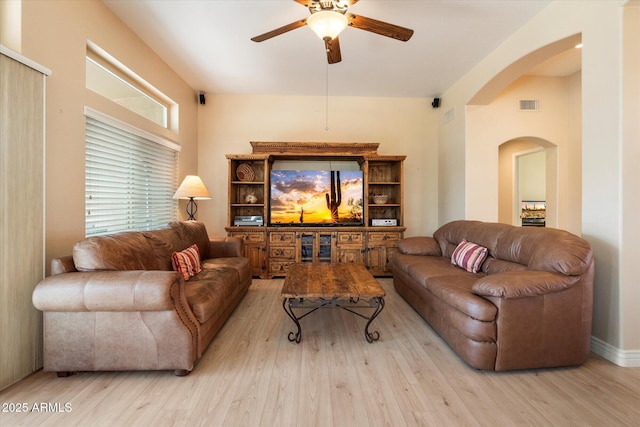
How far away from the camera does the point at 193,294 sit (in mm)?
2125

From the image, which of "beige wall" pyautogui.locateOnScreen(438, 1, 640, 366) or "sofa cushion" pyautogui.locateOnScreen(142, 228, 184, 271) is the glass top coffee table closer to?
"sofa cushion" pyautogui.locateOnScreen(142, 228, 184, 271)

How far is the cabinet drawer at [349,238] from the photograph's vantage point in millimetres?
4344

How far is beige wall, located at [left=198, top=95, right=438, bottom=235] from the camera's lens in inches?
190

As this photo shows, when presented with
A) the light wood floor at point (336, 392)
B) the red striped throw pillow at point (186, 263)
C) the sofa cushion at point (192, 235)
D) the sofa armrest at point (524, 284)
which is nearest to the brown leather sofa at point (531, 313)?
the sofa armrest at point (524, 284)

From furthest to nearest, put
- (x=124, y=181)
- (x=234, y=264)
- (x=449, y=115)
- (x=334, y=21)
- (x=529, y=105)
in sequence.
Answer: (x=449, y=115) < (x=529, y=105) < (x=234, y=264) < (x=124, y=181) < (x=334, y=21)

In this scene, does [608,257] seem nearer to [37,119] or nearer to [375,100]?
[375,100]

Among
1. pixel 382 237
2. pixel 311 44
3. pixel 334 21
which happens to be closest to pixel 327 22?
pixel 334 21

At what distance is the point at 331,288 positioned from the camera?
2320 mm

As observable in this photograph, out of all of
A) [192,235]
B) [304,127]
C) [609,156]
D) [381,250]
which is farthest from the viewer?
[304,127]

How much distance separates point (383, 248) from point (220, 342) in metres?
2.81

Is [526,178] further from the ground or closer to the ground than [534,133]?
closer to the ground

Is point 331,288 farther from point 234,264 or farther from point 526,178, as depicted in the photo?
point 526,178

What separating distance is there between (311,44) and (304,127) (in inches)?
66.7

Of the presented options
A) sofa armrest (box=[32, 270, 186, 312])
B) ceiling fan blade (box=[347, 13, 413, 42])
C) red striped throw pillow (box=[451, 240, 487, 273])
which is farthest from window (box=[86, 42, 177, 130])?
red striped throw pillow (box=[451, 240, 487, 273])
